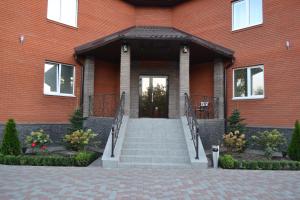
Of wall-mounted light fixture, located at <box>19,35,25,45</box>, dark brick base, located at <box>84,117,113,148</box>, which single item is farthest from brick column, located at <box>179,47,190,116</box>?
wall-mounted light fixture, located at <box>19,35,25,45</box>

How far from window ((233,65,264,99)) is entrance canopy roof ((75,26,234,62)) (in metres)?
0.94

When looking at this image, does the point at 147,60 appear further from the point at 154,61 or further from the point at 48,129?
the point at 48,129

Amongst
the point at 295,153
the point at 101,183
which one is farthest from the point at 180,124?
the point at 101,183

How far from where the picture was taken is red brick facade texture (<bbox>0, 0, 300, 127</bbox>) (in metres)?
11.0

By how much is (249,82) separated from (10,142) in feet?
31.5

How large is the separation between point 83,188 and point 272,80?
358 inches

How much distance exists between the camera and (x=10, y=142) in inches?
366

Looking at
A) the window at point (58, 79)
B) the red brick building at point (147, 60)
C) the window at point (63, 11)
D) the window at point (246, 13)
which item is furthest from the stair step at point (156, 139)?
the window at point (246, 13)

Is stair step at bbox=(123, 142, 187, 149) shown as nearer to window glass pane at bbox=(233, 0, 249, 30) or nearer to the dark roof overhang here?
window glass pane at bbox=(233, 0, 249, 30)

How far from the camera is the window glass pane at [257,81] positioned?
12273 millimetres

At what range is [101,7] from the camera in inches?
559

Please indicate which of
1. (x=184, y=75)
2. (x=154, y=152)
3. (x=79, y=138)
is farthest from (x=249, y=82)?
(x=79, y=138)

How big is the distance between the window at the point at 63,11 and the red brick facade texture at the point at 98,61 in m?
0.27

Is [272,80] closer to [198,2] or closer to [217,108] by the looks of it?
[217,108]
